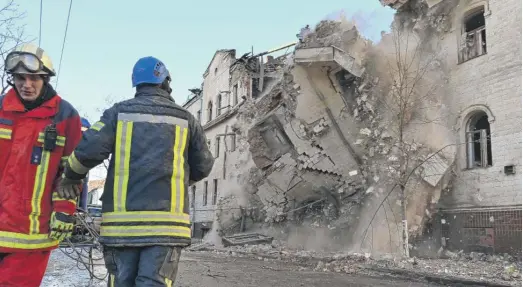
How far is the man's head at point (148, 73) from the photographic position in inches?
109

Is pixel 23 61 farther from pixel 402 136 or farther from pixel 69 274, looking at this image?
pixel 402 136

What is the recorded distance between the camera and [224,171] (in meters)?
25.1

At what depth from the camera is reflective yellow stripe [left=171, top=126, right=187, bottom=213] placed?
260 centimetres

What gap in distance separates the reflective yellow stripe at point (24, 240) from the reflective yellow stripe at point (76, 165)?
531 millimetres

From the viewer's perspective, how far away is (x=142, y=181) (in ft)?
8.34

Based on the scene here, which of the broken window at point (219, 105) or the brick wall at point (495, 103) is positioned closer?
the brick wall at point (495, 103)

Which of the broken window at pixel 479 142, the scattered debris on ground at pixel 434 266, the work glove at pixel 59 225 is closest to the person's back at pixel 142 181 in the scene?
the work glove at pixel 59 225

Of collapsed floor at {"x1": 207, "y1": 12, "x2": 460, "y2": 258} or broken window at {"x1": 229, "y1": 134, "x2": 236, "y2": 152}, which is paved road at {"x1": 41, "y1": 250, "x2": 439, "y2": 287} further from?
broken window at {"x1": 229, "y1": 134, "x2": 236, "y2": 152}

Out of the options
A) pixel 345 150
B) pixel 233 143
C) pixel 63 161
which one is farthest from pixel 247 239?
pixel 63 161

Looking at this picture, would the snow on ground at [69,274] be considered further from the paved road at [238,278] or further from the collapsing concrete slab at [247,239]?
the collapsing concrete slab at [247,239]

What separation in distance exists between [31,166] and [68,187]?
30 centimetres

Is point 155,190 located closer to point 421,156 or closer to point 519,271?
point 519,271

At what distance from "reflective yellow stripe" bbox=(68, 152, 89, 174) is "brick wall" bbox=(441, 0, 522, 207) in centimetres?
1158

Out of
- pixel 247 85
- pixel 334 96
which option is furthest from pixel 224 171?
pixel 334 96
